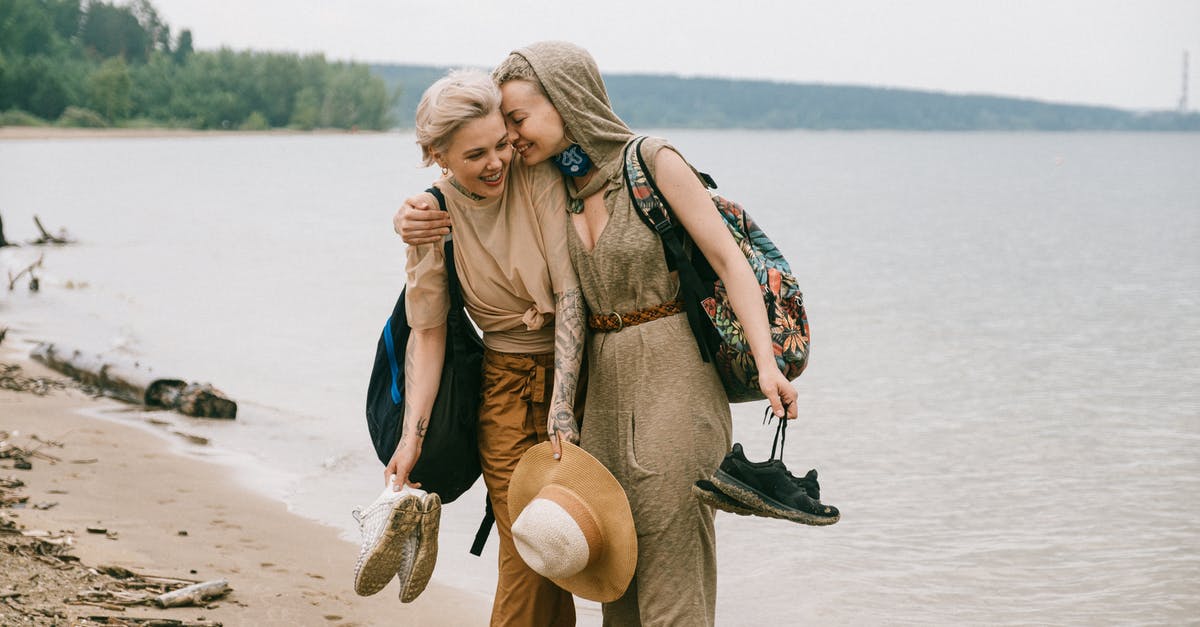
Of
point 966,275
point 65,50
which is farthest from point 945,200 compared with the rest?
point 65,50

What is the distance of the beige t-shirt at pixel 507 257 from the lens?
3137 millimetres

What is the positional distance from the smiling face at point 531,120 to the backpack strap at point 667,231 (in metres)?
0.19

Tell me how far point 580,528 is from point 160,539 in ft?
10.3

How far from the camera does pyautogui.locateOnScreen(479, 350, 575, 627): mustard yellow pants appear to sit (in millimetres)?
3281

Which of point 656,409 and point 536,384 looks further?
point 536,384

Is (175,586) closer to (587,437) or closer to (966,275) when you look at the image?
(587,437)

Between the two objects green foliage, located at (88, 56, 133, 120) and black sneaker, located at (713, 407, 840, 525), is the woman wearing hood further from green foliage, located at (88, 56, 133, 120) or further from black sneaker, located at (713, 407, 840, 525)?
green foliage, located at (88, 56, 133, 120)

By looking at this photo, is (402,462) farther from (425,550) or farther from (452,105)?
(452,105)

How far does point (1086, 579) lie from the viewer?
674 centimetres

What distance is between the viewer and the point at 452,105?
296cm

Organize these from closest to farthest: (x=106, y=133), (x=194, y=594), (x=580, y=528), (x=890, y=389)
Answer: (x=580, y=528) → (x=194, y=594) → (x=890, y=389) → (x=106, y=133)

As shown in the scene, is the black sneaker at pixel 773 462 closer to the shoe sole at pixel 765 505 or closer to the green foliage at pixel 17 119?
the shoe sole at pixel 765 505

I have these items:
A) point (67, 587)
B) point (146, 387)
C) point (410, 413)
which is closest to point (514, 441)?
point (410, 413)

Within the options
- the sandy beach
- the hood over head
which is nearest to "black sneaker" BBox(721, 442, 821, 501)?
the hood over head
